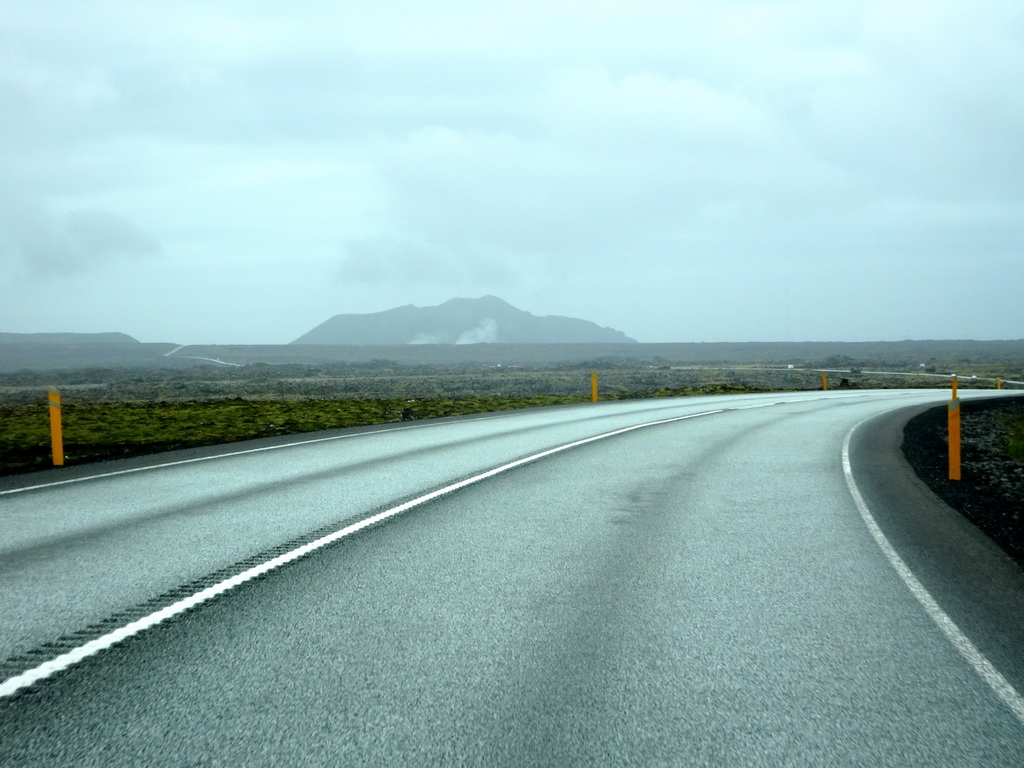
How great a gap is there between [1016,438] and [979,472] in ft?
19.1

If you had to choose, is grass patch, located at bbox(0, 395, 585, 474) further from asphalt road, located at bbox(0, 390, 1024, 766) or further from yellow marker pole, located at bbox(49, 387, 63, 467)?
asphalt road, located at bbox(0, 390, 1024, 766)

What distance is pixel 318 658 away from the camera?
192 inches

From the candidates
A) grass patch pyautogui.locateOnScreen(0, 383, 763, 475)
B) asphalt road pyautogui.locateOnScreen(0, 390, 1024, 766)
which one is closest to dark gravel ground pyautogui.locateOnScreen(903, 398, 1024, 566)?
asphalt road pyautogui.locateOnScreen(0, 390, 1024, 766)

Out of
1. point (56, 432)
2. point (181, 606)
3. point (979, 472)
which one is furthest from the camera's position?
point (56, 432)

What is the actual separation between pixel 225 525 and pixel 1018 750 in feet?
23.1

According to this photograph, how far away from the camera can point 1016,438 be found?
18.7 m

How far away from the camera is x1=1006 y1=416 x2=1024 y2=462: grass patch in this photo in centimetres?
1617

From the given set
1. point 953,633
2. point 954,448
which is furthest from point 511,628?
point 954,448

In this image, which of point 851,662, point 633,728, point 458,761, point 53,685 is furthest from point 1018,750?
point 53,685

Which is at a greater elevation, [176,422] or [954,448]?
[954,448]

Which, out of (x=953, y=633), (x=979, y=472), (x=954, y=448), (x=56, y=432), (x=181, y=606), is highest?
(x=56, y=432)

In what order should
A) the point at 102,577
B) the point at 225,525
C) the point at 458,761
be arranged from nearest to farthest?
the point at 458,761 → the point at 102,577 → the point at 225,525

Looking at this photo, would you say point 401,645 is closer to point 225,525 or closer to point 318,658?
point 318,658

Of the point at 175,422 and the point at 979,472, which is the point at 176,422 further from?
the point at 979,472
